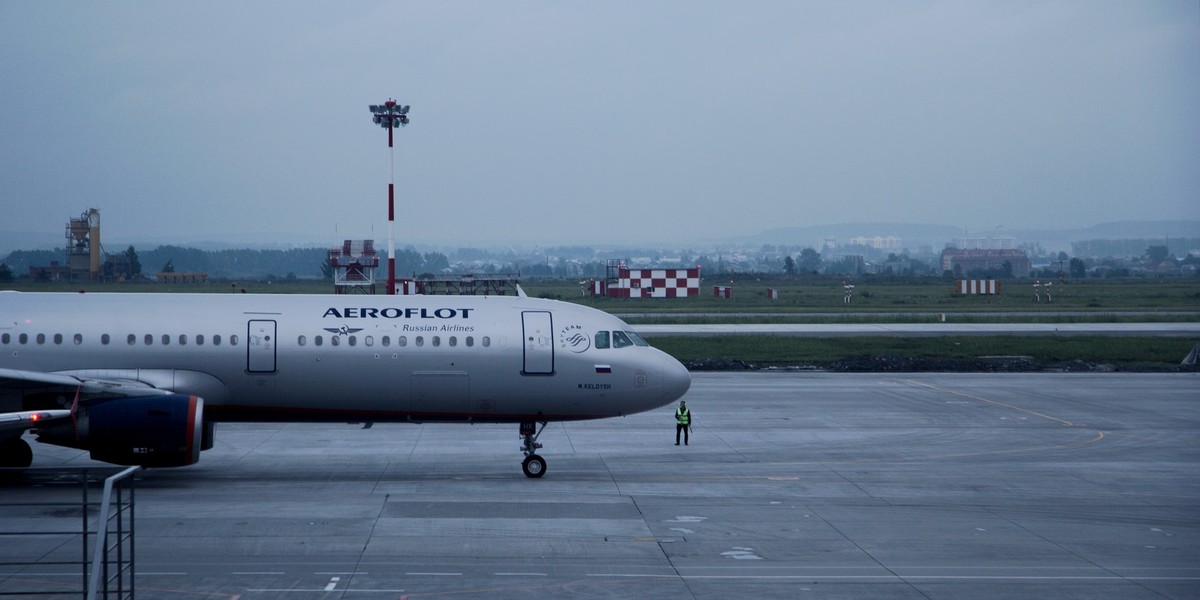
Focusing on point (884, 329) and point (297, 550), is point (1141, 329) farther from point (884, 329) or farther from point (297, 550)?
point (297, 550)

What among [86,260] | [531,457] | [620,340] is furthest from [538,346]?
[86,260]

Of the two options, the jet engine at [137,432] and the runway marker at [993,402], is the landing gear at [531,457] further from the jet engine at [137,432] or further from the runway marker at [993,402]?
the runway marker at [993,402]

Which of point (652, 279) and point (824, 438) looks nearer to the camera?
point (824, 438)

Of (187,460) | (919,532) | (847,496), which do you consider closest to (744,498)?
(847,496)

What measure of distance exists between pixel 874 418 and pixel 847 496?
10.6 metres

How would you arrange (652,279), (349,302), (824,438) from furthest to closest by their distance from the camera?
(652,279), (824,438), (349,302)

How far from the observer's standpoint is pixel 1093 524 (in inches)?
717

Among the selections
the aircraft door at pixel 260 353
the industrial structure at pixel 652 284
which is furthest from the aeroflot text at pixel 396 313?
the industrial structure at pixel 652 284

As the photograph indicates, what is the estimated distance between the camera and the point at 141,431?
1936 cm

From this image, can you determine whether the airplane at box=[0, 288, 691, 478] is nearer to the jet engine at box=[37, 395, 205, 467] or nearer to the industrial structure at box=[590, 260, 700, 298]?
the jet engine at box=[37, 395, 205, 467]

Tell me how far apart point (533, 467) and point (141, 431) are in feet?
25.1

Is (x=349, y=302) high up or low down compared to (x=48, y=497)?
up

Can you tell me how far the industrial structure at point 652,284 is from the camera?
89.1 m

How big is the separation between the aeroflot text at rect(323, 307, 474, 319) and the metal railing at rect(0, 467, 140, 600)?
5.43 meters
